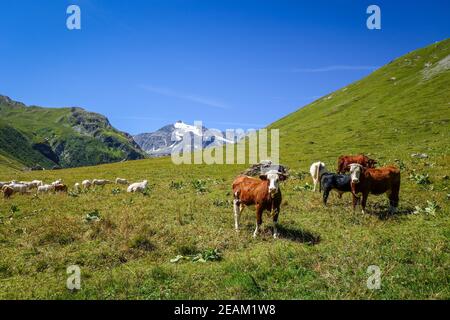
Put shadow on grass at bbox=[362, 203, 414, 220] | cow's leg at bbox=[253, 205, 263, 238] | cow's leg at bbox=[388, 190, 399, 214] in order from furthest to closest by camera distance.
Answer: cow's leg at bbox=[388, 190, 399, 214]
shadow on grass at bbox=[362, 203, 414, 220]
cow's leg at bbox=[253, 205, 263, 238]

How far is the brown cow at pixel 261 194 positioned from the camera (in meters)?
14.8

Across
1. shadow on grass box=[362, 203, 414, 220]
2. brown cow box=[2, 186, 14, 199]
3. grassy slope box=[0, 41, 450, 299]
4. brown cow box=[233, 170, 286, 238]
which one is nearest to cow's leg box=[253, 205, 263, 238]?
brown cow box=[233, 170, 286, 238]

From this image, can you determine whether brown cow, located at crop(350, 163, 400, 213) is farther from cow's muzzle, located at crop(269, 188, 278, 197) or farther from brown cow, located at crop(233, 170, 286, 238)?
cow's muzzle, located at crop(269, 188, 278, 197)

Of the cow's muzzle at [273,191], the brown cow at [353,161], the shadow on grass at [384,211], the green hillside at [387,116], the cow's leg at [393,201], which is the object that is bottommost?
the shadow on grass at [384,211]

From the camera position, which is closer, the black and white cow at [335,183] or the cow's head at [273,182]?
the cow's head at [273,182]

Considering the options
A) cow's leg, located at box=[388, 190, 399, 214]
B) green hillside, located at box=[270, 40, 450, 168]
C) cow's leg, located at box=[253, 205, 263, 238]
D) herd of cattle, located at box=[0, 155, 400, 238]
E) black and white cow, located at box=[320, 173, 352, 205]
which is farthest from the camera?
green hillside, located at box=[270, 40, 450, 168]

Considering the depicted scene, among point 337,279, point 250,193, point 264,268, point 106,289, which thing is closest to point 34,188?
point 250,193

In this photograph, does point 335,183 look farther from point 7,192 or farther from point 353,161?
point 7,192

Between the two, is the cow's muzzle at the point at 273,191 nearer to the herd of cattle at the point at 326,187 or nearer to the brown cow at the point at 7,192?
the herd of cattle at the point at 326,187

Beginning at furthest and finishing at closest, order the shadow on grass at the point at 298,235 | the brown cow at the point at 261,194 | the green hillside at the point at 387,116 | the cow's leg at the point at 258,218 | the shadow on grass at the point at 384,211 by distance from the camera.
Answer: the green hillside at the point at 387,116 → the shadow on grass at the point at 384,211 → the cow's leg at the point at 258,218 → the brown cow at the point at 261,194 → the shadow on grass at the point at 298,235

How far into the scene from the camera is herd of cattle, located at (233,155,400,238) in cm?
1520

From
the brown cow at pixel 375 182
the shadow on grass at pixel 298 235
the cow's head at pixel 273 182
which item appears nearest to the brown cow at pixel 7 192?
the cow's head at pixel 273 182
